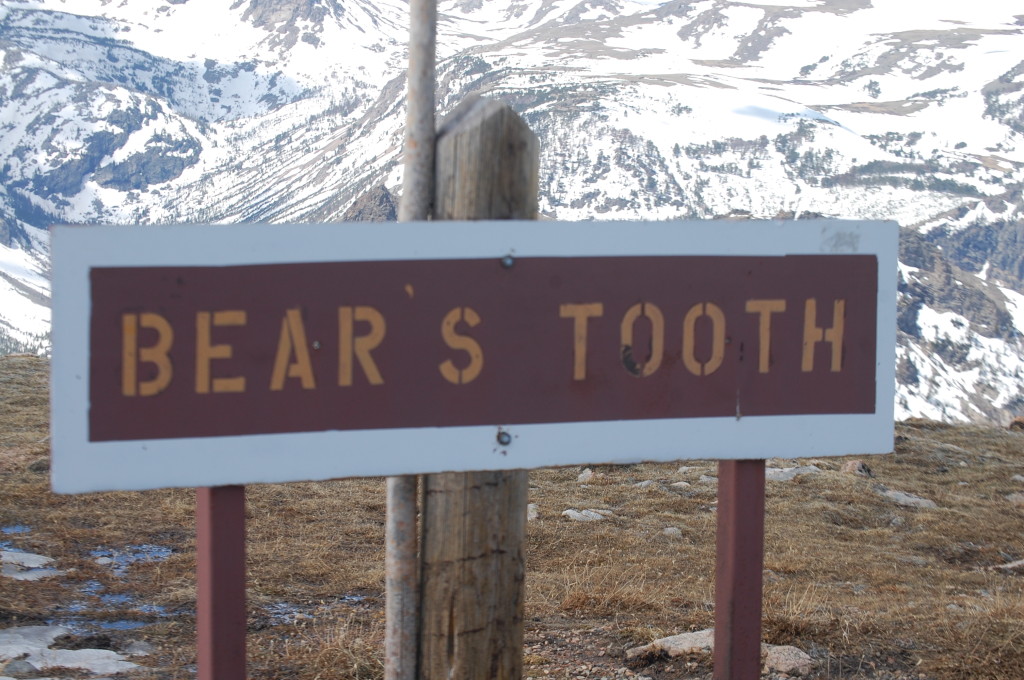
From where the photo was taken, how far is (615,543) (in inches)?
282

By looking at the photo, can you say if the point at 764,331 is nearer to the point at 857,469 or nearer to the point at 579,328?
the point at 579,328

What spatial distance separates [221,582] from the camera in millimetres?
2039

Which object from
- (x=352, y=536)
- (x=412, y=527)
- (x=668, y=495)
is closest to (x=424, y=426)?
(x=412, y=527)

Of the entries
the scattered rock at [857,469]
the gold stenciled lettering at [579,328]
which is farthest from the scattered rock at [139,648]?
the scattered rock at [857,469]

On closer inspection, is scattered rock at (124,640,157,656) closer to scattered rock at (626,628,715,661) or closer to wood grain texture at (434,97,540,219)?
scattered rock at (626,628,715,661)

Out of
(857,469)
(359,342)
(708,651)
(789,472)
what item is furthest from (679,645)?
(857,469)

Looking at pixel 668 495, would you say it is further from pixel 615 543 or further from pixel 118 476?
pixel 118 476

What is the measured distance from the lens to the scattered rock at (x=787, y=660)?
4016 mm

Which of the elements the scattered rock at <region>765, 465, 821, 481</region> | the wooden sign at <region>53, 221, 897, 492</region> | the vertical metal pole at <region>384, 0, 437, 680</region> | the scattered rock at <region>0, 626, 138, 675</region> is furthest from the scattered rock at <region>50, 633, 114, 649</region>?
the scattered rock at <region>765, 465, 821, 481</region>

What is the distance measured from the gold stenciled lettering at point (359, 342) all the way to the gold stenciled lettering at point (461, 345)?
0.14 meters

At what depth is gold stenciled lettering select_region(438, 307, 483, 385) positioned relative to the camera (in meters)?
2.12

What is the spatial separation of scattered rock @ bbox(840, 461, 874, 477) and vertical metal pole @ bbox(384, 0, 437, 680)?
9.14 meters

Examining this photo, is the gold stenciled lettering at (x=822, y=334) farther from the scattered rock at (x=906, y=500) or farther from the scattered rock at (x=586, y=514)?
the scattered rock at (x=906, y=500)

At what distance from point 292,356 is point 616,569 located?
4.71 meters
